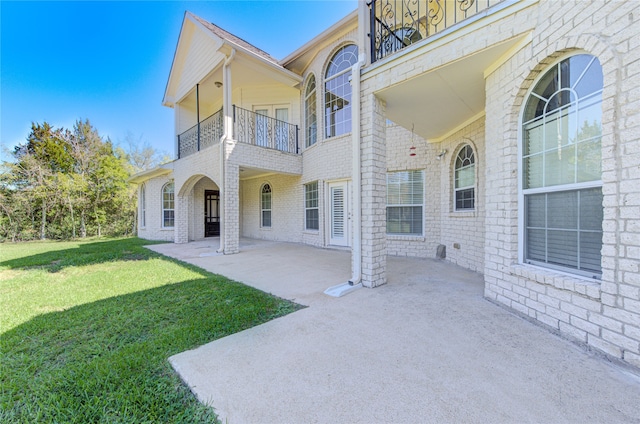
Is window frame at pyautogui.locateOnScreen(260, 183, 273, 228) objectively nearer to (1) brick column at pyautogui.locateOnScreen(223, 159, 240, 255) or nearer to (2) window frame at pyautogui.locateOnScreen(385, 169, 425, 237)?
(1) brick column at pyautogui.locateOnScreen(223, 159, 240, 255)

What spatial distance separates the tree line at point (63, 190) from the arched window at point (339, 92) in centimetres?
1466

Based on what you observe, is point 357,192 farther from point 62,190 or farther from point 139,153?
point 139,153

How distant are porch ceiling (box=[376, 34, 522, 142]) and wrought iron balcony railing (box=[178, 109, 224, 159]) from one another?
6.15 m

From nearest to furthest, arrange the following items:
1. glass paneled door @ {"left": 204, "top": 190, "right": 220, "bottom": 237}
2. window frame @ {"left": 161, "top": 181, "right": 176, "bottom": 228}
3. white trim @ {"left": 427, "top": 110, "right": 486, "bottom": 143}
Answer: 1. white trim @ {"left": 427, "top": 110, "right": 486, "bottom": 143}
2. window frame @ {"left": 161, "top": 181, "right": 176, "bottom": 228}
3. glass paneled door @ {"left": 204, "top": 190, "right": 220, "bottom": 237}

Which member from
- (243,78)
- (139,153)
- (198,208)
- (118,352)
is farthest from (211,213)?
(139,153)

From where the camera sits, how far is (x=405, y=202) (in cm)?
735

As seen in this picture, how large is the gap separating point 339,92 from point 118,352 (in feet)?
27.9

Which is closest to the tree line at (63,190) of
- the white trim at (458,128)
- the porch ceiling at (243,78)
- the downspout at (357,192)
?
the porch ceiling at (243,78)

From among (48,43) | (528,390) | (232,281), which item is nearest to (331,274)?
(232,281)

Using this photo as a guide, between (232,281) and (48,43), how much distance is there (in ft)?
42.7

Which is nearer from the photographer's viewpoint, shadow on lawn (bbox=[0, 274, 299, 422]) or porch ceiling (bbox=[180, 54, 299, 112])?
shadow on lawn (bbox=[0, 274, 299, 422])

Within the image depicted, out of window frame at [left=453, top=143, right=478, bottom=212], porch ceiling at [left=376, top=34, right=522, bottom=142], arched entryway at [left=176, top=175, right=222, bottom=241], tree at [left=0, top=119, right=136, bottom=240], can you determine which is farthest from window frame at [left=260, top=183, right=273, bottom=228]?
tree at [left=0, top=119, right=136, bottom=240]

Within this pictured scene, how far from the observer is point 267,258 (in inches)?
281

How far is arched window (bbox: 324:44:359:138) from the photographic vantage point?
8.25 meters
